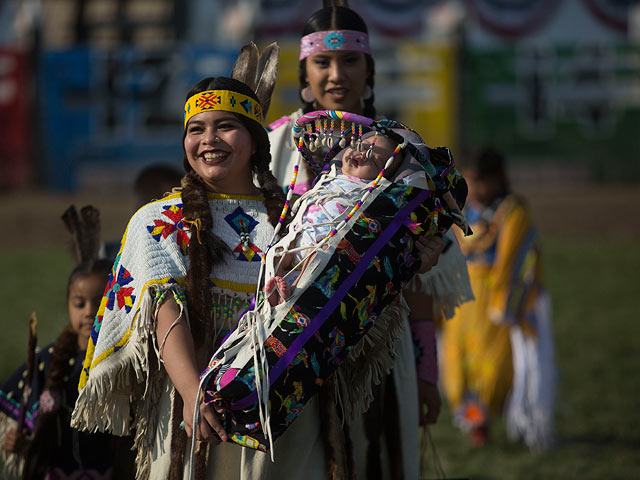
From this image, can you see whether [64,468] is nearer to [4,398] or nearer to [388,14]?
[4,398]

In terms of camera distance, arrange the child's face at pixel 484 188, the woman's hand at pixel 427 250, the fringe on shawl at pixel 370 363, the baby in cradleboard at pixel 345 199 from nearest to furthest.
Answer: the baby in cradleboard at pixel 345 199
the woman's hand at pixel 427 250
the fringe on shawl at pixel 370 363
the child's face at pixel 484 188

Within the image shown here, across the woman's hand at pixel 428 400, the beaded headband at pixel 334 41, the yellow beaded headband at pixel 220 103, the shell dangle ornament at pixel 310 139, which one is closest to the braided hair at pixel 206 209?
the yellow beaded headband at pixel 220 103

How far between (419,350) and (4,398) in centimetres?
144

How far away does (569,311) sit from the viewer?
938 centimetres

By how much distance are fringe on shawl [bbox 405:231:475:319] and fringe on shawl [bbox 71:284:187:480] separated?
39.3 inches

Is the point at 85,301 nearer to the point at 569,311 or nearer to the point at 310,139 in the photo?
the point at 310,139

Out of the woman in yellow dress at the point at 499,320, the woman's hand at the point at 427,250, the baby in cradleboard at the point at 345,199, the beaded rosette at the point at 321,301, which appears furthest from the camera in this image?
the woman in yellow dress at the point at 499,320

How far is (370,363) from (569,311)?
7.00m

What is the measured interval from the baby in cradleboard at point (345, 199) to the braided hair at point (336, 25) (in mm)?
637

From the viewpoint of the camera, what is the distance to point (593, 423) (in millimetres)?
6203

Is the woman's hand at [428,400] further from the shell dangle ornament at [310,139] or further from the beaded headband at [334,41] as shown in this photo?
the beaded headband at [334,41]

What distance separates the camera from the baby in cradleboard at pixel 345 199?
8.27 feet

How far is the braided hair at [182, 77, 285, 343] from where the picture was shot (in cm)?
259

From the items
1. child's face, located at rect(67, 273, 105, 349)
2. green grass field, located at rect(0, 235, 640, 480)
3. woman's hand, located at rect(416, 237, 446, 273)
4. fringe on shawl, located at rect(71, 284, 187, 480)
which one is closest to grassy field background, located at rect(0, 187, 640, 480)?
green grass field, located at rect(0, 235, 640, 480)
